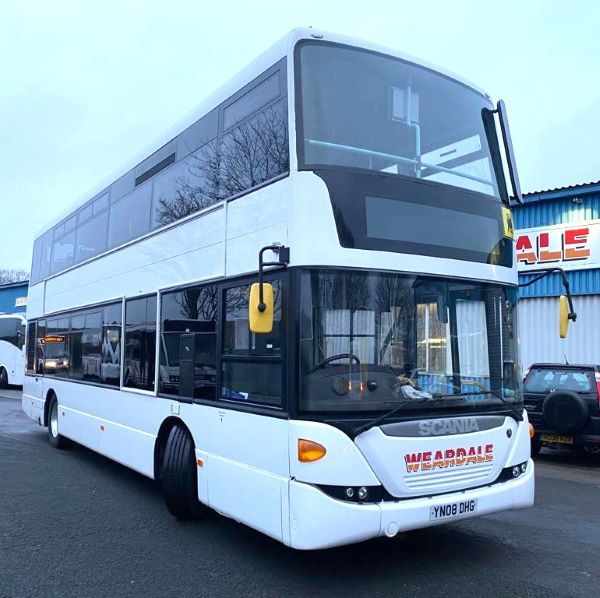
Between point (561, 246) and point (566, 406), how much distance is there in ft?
23.6

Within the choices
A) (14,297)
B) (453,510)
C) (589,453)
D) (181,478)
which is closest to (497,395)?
(453,510)

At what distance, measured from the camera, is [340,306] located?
460 cm

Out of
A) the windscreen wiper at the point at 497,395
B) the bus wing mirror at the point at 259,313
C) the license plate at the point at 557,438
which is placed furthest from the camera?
the license plate at the point at 557,438

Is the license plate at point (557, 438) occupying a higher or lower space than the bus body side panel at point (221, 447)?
lower

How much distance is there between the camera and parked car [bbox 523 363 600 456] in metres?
9.25

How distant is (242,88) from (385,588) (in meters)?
4.42

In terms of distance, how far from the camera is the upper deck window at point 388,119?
192 inches

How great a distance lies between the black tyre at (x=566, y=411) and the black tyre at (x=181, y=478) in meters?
5.68

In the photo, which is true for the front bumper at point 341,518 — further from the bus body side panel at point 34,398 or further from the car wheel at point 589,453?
the bus body side panel at point 34,398

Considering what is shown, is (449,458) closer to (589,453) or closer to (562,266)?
(589,453)

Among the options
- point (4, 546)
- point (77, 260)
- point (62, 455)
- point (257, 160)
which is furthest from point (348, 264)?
point (62, 455)

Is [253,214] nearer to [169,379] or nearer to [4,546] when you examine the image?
[169,379]

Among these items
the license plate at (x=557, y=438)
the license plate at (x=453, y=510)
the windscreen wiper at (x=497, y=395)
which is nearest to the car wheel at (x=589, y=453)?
the license plate at (x=557, y=438)

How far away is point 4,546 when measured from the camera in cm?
556
